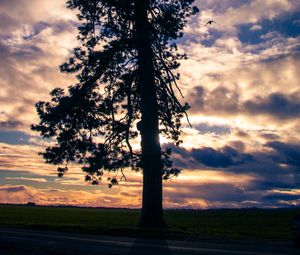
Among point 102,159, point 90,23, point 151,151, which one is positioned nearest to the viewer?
point 151,151

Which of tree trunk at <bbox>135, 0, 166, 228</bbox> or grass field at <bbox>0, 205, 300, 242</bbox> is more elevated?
tree trunk at <bbox>135, 0, 166, 228</bbox>

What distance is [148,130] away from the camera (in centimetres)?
2472

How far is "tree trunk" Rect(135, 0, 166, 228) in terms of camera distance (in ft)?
78.6

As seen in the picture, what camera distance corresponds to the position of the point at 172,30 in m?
26.8

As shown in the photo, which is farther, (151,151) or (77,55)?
(77,55)

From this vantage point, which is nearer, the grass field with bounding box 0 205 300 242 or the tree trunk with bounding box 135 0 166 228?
the grass field with bounding box 0 205 300 242

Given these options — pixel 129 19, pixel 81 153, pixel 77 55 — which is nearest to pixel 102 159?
pixel 81 153

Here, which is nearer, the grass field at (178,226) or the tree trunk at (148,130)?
the grass field at (178,226)

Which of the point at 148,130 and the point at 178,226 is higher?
the point at 148,130

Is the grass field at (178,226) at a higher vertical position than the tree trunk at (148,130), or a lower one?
lower

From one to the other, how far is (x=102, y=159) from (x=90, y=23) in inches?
346

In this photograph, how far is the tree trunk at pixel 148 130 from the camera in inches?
944

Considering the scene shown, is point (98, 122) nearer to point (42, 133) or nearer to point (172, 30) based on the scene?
point (42, 133)

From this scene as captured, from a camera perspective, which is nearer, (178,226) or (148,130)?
(148,130)
